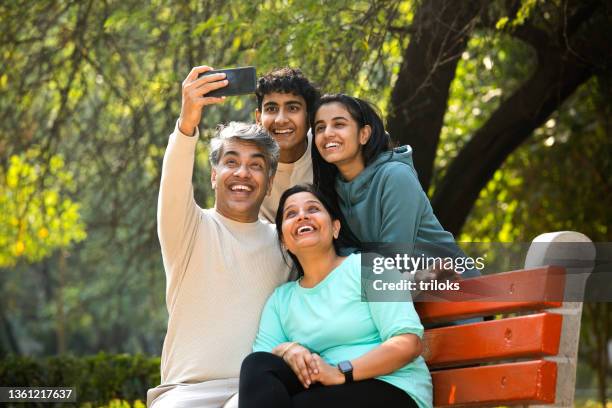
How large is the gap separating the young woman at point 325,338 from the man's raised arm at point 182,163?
34cm

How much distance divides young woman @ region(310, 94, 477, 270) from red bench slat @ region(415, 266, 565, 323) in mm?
279

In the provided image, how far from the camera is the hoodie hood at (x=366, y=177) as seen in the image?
11.9 feet

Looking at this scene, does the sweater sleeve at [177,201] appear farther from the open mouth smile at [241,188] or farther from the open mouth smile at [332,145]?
the open mouth smile at [332,145]

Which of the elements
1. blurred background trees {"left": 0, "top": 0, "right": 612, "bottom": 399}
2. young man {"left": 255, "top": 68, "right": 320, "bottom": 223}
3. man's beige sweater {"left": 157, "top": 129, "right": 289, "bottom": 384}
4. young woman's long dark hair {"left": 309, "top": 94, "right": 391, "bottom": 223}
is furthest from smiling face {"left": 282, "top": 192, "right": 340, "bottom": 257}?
blurred background trees {"left": 0, "top": 0, "right": 612, "bottom": 399}

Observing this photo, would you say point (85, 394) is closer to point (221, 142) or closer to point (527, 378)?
point (221, 142)

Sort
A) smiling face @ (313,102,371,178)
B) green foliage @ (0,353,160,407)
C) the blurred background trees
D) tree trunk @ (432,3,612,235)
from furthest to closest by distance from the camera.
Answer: green foliage @ (0,353,160,407) → tree trunk @ (432,3,612,235) → the blurred background trees → smiling face @ (313,102,371,178)

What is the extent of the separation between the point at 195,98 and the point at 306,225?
58 cm

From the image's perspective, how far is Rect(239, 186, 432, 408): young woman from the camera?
2.93 meters

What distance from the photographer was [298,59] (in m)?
5.77

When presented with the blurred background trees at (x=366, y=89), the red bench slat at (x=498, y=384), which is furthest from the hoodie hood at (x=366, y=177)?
the blurred background trees at (x=366, y=89)

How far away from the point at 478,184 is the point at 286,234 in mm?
4188

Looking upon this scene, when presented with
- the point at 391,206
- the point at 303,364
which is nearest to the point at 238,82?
the point at 391,206

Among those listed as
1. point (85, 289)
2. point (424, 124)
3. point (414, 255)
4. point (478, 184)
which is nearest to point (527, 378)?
point (414, 255)

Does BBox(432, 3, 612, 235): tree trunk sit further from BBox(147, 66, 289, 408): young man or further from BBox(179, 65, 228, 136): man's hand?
BBox(179, 65, 228, 136): man's hand
